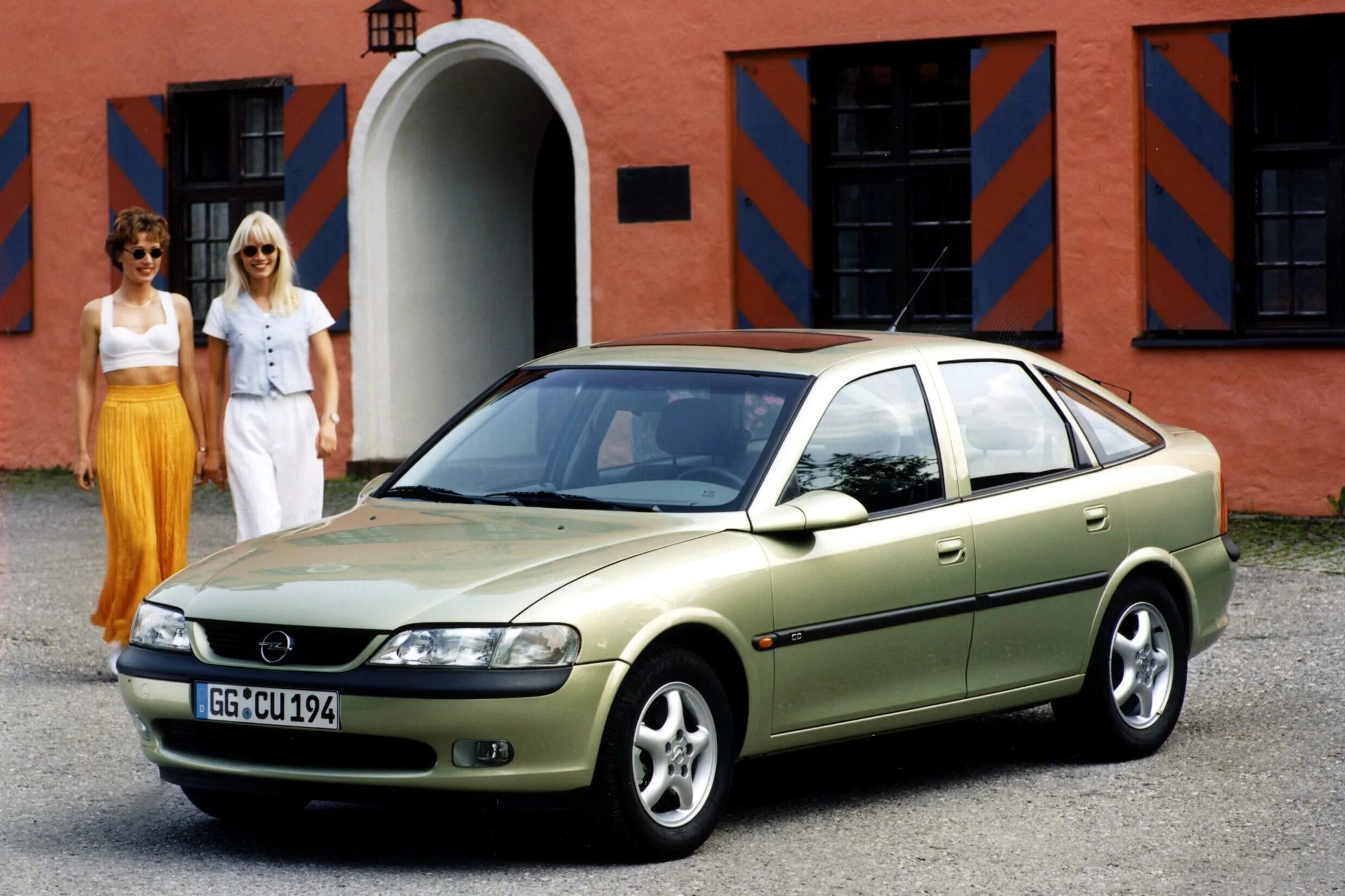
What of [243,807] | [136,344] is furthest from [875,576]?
[136,344]

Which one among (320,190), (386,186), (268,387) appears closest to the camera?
(268,387)

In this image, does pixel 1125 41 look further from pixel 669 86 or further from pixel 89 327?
pixel 89 327

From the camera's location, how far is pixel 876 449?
20.8 ft

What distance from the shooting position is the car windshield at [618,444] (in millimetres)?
6066

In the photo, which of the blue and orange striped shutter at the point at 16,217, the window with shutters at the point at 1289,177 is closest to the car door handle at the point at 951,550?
the window with shutters at the point at 1289,177

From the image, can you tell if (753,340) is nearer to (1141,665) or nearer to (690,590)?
(690,590)

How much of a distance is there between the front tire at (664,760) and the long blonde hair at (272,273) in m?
3.65

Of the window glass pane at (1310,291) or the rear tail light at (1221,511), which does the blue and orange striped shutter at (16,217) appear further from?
the rear tail light at (1221,511)

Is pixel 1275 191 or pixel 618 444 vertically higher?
pixel 1275 191

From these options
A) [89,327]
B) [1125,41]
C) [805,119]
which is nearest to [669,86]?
[805,119]

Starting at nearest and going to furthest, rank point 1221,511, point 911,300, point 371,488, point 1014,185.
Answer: point 371,488 → point 1221,511 → point 911,300 → point 1014,185

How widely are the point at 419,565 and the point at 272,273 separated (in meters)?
3.41

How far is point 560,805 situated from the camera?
5.27 meters

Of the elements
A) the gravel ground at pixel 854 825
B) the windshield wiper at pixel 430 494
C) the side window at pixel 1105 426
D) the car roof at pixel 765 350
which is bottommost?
the gravel ground at pixel 854 825
